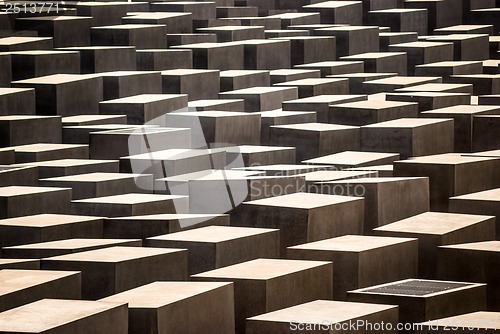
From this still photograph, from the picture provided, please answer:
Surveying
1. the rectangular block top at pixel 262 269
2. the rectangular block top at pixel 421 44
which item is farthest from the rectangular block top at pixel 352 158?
the rectangular block top at pixel 421 44

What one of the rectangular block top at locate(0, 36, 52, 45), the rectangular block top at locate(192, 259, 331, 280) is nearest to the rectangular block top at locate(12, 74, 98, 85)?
the rectangular block top at locate(0, 36, 52, 45)

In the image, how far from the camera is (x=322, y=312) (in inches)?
260

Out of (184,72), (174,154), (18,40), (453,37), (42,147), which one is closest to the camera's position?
(174,154)

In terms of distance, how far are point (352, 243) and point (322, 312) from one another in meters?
1.52

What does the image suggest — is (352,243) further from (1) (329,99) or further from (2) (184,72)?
(2) (184,72)

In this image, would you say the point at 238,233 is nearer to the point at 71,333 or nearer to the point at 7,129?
the point at 71,333

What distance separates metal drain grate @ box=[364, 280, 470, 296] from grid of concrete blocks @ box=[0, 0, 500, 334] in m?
0.03

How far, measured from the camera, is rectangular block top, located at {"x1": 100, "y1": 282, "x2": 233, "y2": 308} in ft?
21.2

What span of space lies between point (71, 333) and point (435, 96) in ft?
24.9

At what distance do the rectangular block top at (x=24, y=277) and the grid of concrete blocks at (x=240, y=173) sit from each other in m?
0.03

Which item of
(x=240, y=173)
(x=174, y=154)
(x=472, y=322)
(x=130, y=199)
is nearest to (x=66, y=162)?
(x=174, y=154)

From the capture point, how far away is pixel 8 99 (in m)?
11.8

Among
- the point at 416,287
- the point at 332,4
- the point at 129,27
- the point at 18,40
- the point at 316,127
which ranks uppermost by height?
the point at 332,4

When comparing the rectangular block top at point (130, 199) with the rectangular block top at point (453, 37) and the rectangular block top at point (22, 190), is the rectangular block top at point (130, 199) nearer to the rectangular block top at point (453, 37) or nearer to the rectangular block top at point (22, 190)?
the rectangular block top at point (22, 190)
